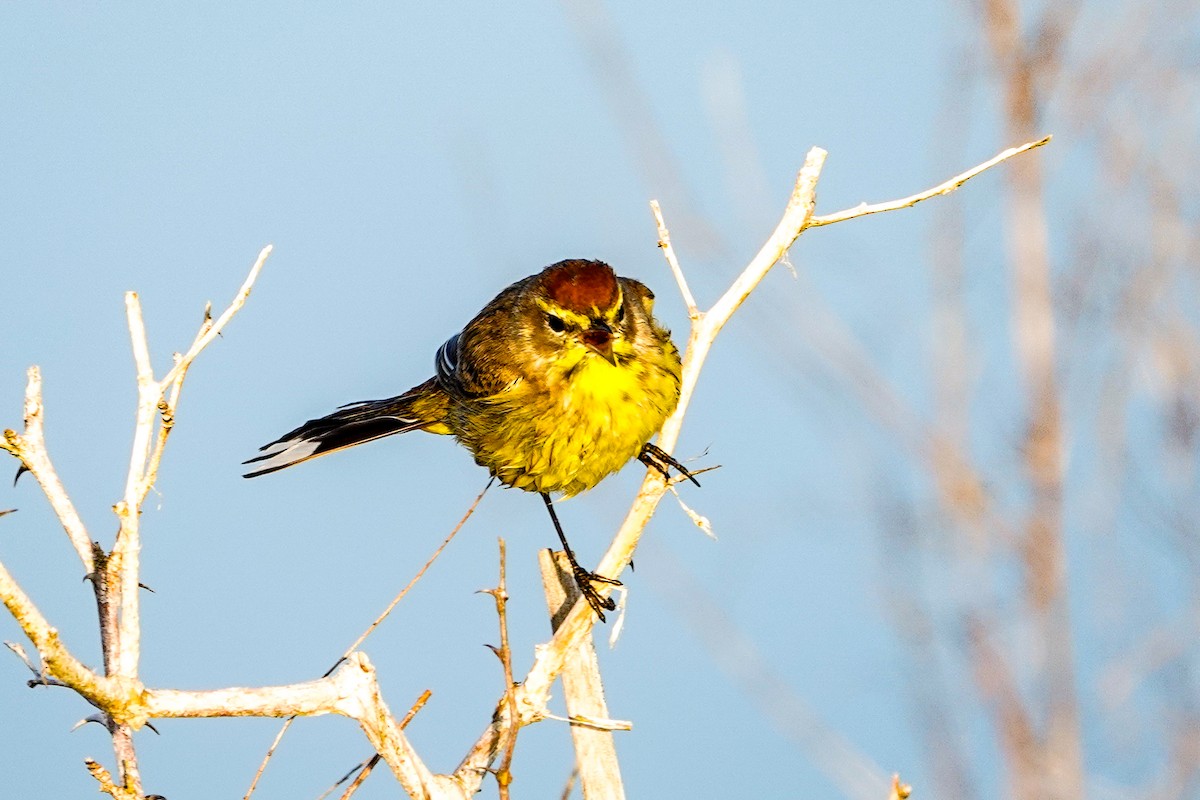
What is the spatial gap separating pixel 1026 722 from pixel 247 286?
10.3ft

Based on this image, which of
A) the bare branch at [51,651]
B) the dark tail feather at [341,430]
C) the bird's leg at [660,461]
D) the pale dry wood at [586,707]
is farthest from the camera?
the dark tail feather at [341,430]

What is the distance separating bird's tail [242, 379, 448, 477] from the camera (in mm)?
4062

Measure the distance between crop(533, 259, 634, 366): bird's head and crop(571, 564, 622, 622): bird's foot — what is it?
707 millimetres

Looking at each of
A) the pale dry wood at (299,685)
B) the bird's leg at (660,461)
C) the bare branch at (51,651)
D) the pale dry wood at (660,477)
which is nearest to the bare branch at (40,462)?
the pale dry wood at (299,685)

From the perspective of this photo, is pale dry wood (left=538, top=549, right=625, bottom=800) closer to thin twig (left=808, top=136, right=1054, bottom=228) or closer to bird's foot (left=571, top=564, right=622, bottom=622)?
bird's foot (left=571, top=564, right=622, bottom=622)

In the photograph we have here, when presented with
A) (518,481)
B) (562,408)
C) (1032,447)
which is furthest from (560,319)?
(1032,447)

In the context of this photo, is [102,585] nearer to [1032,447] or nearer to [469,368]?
[469,368]

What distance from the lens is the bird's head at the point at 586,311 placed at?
351 centimetres

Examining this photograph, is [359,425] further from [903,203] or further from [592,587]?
[903,203]

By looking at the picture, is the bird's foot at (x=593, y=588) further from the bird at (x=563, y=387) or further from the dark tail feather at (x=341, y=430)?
the dark tail feather at (x=341, y=430)

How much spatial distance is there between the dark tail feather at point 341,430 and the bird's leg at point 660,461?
0.95 metres

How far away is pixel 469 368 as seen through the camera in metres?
3.96

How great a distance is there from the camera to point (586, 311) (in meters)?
3.53

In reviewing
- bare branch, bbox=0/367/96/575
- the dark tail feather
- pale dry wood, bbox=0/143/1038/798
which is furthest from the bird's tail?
bare branch, bbox=0/367/96/575
